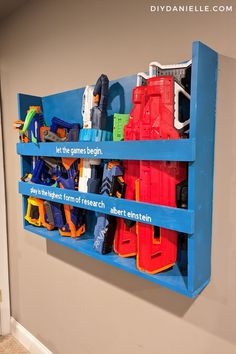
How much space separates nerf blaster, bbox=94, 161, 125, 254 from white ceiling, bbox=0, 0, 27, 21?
1.10 metres

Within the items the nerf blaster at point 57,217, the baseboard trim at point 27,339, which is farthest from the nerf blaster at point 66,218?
the baseboard trim at point 27,339

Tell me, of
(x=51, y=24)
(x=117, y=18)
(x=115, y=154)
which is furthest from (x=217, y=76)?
(x=51, y=24)

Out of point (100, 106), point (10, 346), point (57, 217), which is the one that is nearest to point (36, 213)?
point (57, 217)

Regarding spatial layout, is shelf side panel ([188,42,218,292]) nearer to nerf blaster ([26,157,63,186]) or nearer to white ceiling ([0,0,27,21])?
nerf blaster ([26,157,63,186])

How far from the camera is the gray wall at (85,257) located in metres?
0.80

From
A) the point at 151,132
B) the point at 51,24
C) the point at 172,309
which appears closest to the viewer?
the point at 151,132

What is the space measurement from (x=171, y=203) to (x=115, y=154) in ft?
0.75

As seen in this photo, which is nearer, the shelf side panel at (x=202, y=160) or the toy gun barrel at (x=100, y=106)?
the shelf side panel at (x=202, y=160)

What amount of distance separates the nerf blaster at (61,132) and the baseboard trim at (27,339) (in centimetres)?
118

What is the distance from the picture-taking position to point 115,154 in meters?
0.84

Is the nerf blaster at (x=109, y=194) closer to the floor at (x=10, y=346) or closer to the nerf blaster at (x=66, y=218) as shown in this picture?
Result: the nerf blaster at (x=66, y=218)

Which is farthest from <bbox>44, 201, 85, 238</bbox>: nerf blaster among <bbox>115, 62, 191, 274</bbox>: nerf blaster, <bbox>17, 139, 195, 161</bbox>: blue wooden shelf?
<bbox>115, 62, 191, 274</bbox>: nerf blaster

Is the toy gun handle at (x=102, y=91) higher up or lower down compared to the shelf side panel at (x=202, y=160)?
higher up

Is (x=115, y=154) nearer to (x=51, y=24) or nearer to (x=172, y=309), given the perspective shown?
(x=172, y=309)
